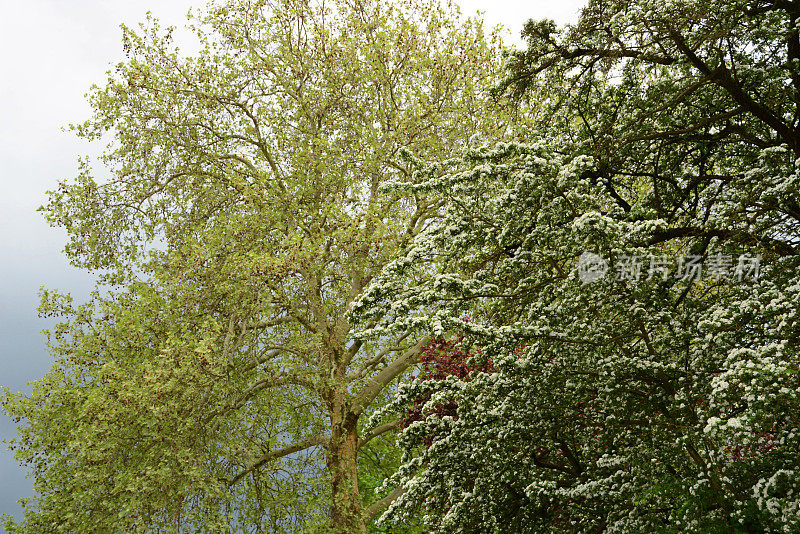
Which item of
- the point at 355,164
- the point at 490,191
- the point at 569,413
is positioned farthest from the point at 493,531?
the point at 355,164

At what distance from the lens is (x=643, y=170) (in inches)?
404

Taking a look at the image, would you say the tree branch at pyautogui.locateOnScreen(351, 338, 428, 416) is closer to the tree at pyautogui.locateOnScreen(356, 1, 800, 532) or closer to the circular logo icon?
the tree at pyautogui.locateOnScreen(356, 1, 800, 532)

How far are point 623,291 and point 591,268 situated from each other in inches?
21.1

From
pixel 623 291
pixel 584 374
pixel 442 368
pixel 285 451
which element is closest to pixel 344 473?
pixel 285 451

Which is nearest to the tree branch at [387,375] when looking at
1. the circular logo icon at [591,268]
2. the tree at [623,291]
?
the tree at [623,291]

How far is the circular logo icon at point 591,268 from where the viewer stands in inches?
307

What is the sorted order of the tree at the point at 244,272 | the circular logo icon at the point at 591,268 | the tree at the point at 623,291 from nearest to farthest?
the tree at the point at 623,291 < the circular logo icon at the point at 591,268 < the tree at the point at 244,272

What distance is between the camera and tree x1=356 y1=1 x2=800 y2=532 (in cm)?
717

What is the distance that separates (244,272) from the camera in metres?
13.2

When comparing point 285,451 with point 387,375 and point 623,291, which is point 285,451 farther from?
point 623,291

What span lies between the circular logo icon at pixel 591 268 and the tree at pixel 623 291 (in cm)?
4

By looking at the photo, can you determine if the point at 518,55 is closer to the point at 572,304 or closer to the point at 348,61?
the point at 572,304

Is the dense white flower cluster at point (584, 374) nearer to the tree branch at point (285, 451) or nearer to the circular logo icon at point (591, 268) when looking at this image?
the circular logo icon at point (591, 268)

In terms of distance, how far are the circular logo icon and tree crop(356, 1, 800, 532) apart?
0.04m
